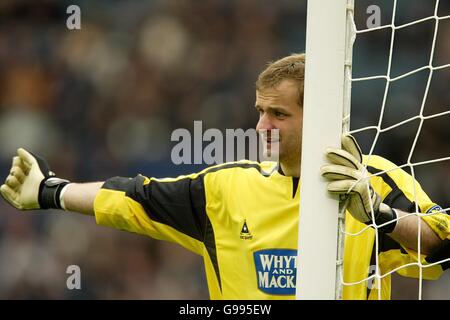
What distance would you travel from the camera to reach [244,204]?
366 centimetres

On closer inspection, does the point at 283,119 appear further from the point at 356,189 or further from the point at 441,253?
the point at 356,189

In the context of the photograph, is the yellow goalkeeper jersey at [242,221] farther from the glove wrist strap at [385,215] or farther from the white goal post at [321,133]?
the white goal post at [321,133]

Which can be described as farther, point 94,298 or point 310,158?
point 94,298

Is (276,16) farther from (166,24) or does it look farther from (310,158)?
(310,158)

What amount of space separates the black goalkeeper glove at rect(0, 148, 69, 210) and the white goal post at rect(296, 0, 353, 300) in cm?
132

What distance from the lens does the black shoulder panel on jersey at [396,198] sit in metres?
3.35

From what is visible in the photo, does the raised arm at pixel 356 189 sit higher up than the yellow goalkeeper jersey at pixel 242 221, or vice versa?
the raised arm at pixel 356 189

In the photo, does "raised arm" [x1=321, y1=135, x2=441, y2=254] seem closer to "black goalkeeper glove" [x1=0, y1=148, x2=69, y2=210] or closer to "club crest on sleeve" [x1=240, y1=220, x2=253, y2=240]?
"club crest on sleeve" [x1=240, y1=220, x2=253, y2=240]

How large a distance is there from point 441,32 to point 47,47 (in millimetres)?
3206

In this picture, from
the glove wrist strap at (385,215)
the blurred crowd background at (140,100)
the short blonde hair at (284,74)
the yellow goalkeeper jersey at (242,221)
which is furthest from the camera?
the blurred crowd background at (140,100)

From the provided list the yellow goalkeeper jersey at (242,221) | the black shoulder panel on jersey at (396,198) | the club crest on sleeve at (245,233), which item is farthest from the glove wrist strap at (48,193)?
the black shoulder panel on jersey at (396,198)

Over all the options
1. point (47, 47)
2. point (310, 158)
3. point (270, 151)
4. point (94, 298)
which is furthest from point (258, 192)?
point (47, 47)

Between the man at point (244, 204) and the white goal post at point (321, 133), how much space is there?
0.71 metres

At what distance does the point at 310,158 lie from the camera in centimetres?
272
